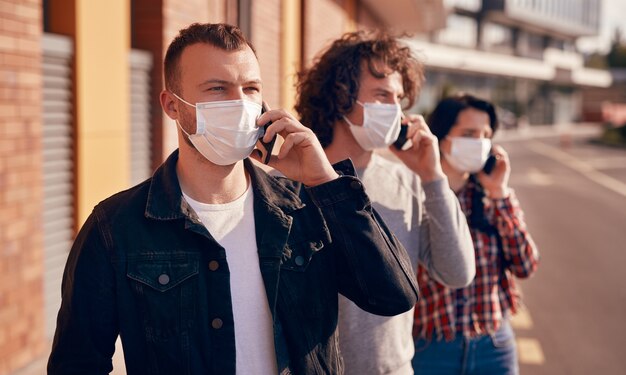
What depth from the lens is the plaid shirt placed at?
318cm

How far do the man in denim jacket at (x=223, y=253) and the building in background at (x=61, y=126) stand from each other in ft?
4.90

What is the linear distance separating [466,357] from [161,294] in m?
1.70

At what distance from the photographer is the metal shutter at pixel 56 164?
4797 mm

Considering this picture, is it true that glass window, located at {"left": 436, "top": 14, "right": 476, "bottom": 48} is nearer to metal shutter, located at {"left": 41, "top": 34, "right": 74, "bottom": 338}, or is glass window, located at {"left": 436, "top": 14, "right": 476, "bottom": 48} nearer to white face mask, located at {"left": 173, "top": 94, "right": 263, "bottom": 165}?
metal shutter, located at {"left": 41, "top": 34, "right": 74, "bottom": 338}

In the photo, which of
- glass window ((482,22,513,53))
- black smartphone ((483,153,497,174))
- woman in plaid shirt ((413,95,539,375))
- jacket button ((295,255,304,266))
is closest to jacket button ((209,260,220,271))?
jacket button ((295,255,304,266))

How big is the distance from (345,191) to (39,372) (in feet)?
9.86

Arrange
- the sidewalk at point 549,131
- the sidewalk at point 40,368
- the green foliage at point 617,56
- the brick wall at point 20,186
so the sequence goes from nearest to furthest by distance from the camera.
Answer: the brick wall at point 20,186
the sidewalk at point 40,368
the sidewalk at point 549,131
the green foliage at point 617,56

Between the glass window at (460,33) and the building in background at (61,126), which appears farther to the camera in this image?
the glass window at (460,33)

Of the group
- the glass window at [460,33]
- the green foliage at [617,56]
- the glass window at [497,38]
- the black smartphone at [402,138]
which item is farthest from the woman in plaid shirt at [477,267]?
the green foliage at [617,56]

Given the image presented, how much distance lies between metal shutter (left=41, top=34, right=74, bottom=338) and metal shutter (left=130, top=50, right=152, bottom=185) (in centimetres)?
99

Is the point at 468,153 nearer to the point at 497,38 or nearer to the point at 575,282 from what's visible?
the point at 575,282

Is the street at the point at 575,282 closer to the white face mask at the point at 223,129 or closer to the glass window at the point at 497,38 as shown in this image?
the white face mask at the point at 223,129

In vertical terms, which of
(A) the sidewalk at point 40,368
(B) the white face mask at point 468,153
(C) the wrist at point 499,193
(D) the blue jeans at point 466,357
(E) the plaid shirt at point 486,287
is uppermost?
(B) the white face mask at point 468,153

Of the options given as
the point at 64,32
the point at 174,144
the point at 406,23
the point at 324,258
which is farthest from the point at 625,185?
the point at 324,258
